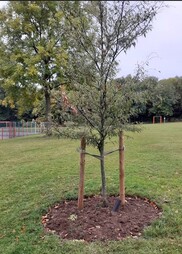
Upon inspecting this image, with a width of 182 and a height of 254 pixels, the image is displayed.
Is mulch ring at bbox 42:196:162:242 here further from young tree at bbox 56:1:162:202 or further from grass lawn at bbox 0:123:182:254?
young tree at bbox 56:1:162:202

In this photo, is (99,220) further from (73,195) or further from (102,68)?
(102,68)

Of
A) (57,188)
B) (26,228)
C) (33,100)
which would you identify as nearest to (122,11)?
→ (26,228)

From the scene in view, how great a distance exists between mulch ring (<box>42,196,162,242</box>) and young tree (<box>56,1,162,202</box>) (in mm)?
975

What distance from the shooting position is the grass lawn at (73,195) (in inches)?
137

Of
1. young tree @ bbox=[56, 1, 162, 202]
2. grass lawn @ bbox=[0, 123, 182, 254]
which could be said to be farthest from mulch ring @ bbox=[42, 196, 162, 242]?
young tree @ bbox=[56, 1, 162, 202]

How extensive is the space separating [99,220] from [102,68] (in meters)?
2.08

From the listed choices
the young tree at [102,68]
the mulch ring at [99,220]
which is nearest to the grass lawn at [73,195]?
the mulch ring at [99,220]

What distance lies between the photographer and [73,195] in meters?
5.27

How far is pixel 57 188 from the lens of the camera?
5.84m

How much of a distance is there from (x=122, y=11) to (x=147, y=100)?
4.40 ft

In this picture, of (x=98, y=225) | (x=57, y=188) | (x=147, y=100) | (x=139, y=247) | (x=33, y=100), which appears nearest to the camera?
(x=139, y=247)

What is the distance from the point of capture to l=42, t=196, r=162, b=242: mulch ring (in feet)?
12.4

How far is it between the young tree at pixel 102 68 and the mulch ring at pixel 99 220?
0.97 meters

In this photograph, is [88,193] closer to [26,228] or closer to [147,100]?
[26,228]
